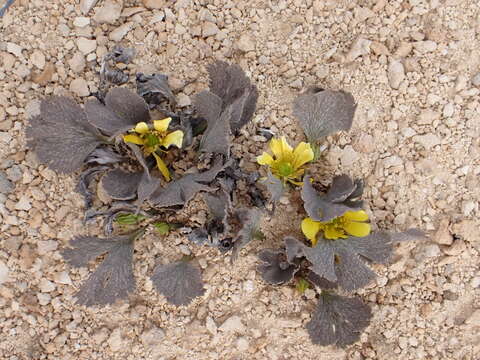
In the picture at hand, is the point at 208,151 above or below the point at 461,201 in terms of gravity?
above

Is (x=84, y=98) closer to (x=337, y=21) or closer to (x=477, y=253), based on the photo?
(x=337, y=21)

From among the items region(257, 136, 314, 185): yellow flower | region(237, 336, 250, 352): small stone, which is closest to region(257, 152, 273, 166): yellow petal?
region(257, 136, 314, 185): yellow flower

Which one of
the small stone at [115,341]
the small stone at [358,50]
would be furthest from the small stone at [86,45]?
the small stone at [115,341]

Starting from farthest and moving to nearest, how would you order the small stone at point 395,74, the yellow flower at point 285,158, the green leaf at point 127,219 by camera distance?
the small stone at point 395,74, the green leaf at point 127,219, the yellow flower at point 285,158

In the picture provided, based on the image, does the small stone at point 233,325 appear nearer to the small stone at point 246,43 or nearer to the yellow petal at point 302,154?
the yellow petal at point 302,154

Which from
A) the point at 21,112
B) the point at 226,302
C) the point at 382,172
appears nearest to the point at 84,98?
the point at 21,112

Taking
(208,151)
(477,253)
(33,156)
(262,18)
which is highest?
(262,18)

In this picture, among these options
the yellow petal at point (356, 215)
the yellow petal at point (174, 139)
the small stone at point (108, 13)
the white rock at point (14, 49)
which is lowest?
the yellow petal at point (356, 215)
